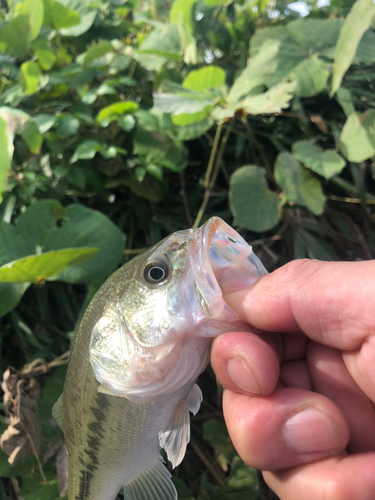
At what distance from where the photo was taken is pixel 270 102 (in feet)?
3.69

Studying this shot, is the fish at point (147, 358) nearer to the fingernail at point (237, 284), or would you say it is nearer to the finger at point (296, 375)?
the fingernail at point (237, 284)

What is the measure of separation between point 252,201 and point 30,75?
126 centimetres

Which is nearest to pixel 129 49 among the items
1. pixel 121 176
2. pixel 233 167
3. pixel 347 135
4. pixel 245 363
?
pixel 121 176

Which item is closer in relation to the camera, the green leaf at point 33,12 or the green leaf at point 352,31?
the green leaf at point 352,31

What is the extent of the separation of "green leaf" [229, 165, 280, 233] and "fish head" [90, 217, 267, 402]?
0.57 metres

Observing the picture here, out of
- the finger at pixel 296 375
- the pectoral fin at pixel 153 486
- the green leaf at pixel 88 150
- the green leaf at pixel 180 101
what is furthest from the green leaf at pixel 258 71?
the pectoral fin at pixel 153 486

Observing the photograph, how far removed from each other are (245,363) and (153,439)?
39cm

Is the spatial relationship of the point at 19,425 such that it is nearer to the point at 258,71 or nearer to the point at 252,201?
the point at 252,201

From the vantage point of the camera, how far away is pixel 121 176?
176 centimetres

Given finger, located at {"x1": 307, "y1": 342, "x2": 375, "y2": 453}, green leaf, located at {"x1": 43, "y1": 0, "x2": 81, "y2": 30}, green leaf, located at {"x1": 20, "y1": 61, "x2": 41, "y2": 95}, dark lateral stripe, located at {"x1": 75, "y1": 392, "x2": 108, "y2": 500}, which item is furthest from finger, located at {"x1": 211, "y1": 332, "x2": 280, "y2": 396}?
green leaf, located at {"x1": 43, "y1": 0, "x2": 81, "y2": 30}

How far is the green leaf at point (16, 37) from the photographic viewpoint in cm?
155

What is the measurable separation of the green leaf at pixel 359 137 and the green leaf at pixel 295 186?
8.0 inches

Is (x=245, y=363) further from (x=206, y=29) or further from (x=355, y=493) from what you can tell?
(x=206, y=29)

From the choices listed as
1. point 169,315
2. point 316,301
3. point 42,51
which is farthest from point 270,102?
point 42,51
